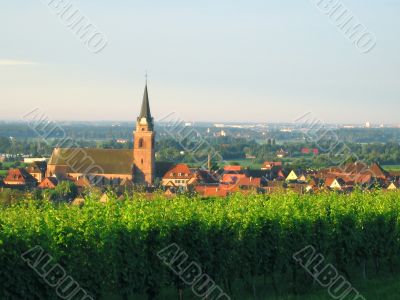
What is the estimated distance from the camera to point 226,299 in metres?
19.4

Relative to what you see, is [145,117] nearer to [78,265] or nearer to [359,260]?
[359,260]

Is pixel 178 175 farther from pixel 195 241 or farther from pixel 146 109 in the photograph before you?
pixel 195 241

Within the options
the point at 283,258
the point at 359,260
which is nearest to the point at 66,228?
the point at 283,258

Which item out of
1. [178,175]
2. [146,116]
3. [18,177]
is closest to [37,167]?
[18,177]

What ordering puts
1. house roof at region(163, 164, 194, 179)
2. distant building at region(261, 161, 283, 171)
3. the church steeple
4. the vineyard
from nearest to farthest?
the vineyard
the church steeple
house roof at region(163, 164, 194, 179)
distant building at region(261, 161, 283, 171)

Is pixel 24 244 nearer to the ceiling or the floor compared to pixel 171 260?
nearer to the ceiling

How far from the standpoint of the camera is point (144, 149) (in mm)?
100938

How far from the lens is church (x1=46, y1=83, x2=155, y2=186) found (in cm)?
10019

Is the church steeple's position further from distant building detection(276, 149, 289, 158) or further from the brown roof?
distant building detection(276, 149, 289, 158)

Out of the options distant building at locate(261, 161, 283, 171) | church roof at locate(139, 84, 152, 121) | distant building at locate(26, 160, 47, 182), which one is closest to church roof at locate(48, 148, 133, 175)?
distant building at locate(26, 160, 47, 182)

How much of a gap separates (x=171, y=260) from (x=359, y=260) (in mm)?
8832

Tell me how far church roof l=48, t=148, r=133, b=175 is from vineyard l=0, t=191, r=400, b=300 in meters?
76.2

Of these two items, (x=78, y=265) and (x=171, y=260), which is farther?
(x=171, y=260)

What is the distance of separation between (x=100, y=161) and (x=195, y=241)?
84.5m
